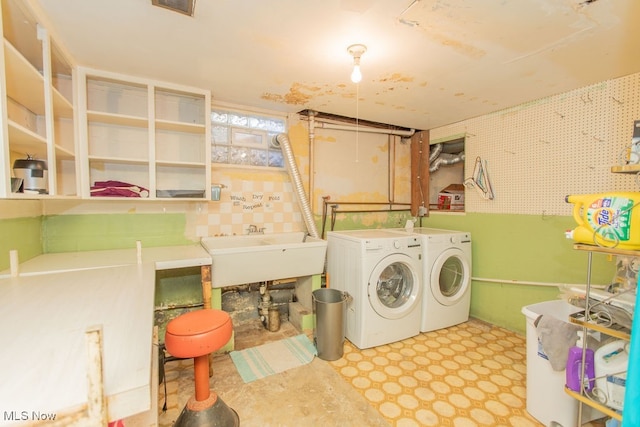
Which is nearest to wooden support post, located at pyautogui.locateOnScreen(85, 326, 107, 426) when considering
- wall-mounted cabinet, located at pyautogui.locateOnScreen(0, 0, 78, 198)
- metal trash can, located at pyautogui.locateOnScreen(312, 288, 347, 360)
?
wall-mounted cabinet, located at pyautogui.locateOnScreen(0, 0, 78, 198)

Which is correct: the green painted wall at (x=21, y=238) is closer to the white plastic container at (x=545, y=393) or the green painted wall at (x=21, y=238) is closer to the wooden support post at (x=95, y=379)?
the wooden support post at (x=95, y=379)

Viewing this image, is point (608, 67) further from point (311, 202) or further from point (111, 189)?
point (111, 189)

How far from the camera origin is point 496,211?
113 inches

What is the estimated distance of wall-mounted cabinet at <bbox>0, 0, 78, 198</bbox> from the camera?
1.15 meters

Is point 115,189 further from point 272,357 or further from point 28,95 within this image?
point 272,357

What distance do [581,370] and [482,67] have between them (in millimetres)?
1840

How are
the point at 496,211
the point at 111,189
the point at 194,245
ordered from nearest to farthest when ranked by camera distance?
1. the point at 111,189
2. the point at 194,245
3. the point at 496,211

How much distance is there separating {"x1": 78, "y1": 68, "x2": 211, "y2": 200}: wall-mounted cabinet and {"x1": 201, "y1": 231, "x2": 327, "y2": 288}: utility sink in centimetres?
53

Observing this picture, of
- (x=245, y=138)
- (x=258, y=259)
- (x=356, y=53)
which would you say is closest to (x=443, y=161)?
(x=356, y=53)

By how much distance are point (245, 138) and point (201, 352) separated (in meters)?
2.03

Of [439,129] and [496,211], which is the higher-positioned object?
[439,129]

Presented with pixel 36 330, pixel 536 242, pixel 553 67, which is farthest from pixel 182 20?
pixel 536 242

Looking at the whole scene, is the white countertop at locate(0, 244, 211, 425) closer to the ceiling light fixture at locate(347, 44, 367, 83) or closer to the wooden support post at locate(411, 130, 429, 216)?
the ceiling light fixture at locate(347, 44, 367, 83)

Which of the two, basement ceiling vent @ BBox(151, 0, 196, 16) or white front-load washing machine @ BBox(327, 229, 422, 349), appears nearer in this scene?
basement ceiling vent @ BBox(151, 0, 196, 16)
